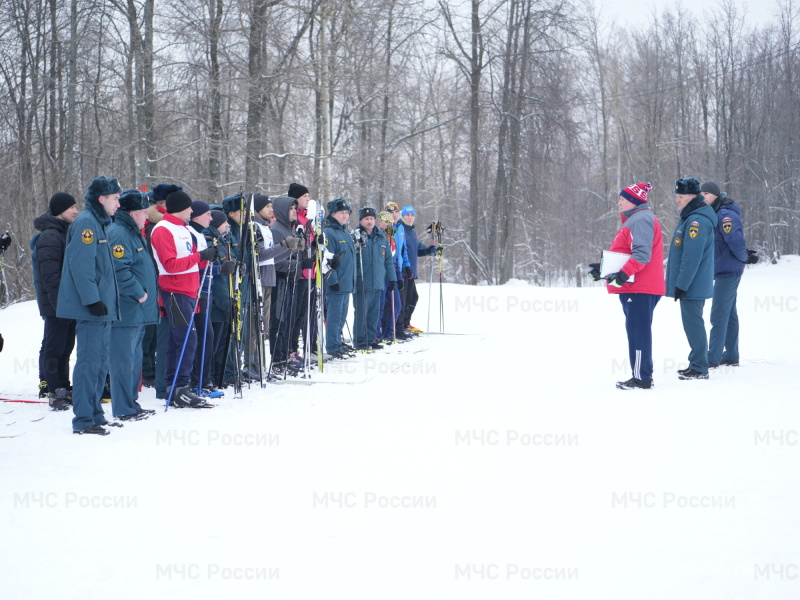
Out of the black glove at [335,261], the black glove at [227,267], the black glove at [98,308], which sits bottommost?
the black glove at [98,308]

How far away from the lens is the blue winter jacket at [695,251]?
748 cm

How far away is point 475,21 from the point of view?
2714 cm

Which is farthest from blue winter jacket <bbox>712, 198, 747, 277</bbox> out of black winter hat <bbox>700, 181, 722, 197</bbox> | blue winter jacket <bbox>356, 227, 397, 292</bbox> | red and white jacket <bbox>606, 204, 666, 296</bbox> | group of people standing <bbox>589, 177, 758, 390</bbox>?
blue winter jacket <bbox>356, 227, 397, 292</bbox>

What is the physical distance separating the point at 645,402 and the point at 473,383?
1.85 metres

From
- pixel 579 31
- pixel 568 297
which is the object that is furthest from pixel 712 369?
pixel 579 31

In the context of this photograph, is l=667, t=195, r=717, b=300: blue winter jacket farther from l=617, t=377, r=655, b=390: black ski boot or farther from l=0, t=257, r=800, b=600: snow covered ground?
l=617, t=377, r=655, b=390: black ski boot

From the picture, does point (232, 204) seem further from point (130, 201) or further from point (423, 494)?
point (423, 494)

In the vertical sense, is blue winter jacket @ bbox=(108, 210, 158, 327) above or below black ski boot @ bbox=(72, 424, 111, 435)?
above

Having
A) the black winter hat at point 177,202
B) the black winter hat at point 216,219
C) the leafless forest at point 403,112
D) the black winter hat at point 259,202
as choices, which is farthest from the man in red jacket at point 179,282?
the leafless forest at point 403,112

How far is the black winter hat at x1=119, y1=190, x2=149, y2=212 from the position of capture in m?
6.25

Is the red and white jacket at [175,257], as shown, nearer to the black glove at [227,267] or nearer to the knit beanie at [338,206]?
the black glove at [227,267]

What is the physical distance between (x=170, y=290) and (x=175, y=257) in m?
0.32

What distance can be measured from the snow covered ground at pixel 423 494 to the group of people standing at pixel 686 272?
451 millimetres

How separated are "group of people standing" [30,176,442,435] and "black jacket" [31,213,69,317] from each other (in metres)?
0.01
